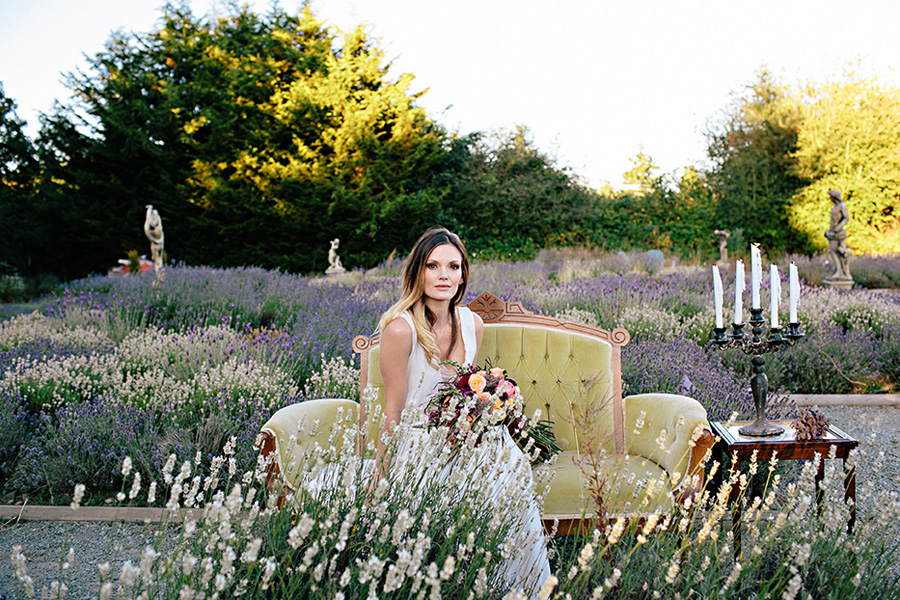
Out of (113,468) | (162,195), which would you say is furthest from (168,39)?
(113,468)

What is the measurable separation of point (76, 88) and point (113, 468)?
15.1 metres

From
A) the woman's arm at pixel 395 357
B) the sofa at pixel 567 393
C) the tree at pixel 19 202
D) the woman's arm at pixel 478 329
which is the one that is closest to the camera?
the woman's arm at pixel 395 357

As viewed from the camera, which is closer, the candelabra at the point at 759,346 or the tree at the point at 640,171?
the candelabra at the point at 759,346

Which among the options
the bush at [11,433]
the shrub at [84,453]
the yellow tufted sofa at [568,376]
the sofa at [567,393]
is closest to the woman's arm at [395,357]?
the sofa at [567,393]

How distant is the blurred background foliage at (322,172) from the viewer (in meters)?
14.0

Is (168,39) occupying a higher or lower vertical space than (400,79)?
higher

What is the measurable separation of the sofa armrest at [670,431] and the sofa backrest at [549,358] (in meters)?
0.10

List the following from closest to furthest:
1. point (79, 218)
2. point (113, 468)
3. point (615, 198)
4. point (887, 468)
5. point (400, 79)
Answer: point (113, 468)
point (887, 468)
point (79, 218)
point (400, 79)
point (615, 198)

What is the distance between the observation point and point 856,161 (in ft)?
46.6

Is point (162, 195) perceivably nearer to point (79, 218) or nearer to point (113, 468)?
point (79, 218)

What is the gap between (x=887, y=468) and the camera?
3461mm

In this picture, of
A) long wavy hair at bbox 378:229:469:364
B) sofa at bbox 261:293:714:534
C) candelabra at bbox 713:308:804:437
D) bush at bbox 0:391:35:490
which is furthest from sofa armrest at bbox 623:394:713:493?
bush at bbox 0:391:35:490

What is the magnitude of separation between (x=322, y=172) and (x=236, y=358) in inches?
424

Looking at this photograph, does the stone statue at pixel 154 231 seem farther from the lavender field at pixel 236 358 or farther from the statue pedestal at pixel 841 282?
the statue pedestal at pixel 841 282
